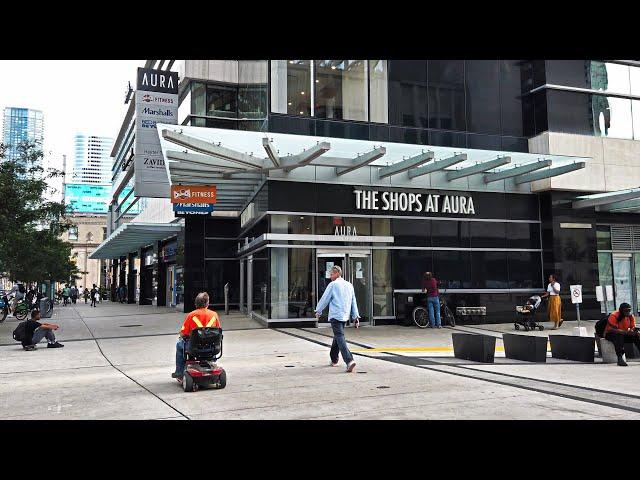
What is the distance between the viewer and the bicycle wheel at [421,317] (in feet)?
54.7

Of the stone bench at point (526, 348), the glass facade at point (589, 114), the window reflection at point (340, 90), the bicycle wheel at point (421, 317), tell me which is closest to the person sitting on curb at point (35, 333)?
the window reflection at point (340, 90)

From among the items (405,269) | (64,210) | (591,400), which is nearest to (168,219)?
(64,210)

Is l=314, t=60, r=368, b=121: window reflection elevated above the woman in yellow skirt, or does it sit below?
above

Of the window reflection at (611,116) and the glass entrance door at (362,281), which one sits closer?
the glass entrance door at (362,281)

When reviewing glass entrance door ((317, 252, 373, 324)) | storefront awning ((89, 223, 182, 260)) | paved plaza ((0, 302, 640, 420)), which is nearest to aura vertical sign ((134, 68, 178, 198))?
storefront awning ((89, 223, 182, 260))

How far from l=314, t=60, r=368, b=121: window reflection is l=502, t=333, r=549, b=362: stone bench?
29.5 feet

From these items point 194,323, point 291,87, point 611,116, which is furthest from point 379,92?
point 194,323

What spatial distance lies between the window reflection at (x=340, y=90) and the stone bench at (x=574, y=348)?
9328mm

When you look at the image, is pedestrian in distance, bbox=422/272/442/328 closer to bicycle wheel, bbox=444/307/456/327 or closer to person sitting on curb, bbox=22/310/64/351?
bicycle wheel, bbox=444/307/456/327

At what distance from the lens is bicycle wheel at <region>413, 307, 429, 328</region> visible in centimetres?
1669

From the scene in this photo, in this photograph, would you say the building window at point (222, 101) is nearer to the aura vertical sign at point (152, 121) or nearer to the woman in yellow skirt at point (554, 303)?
the aura vertical sign at point (152, 121)

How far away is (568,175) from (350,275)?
8.80m

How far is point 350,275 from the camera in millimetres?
16750
